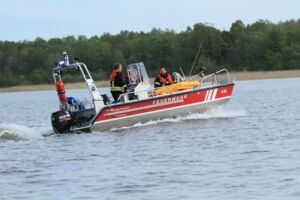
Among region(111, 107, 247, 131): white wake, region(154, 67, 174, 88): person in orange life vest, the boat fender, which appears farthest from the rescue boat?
region(154, 67, 174, 88): person in orange life vest

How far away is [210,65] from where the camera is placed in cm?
7625

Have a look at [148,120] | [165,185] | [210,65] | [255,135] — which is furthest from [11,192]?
[210,65]

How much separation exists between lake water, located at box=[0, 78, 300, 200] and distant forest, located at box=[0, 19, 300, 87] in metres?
52.6

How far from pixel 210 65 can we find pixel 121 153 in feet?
199

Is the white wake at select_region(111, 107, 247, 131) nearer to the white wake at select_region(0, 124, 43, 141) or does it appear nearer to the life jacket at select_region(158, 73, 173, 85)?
the life jacket at select_region(158, 73, 173, 85)

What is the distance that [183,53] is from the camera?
278 feet

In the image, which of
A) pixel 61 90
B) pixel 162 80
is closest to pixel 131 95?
pixel 162 80

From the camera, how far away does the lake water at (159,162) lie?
11.9 meters

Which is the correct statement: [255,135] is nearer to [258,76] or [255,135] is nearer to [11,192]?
[11,192]

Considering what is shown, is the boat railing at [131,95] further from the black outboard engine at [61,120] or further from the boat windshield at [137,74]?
the black outboard engine at [61,120]

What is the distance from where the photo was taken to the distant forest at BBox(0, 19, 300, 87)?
80250 mm

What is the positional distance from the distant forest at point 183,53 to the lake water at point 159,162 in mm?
52622

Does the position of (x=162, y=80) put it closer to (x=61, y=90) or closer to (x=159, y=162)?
(x=61, y=90)

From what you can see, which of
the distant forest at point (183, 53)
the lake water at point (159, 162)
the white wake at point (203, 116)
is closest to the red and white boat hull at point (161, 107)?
the white wake at point (203, 116)
